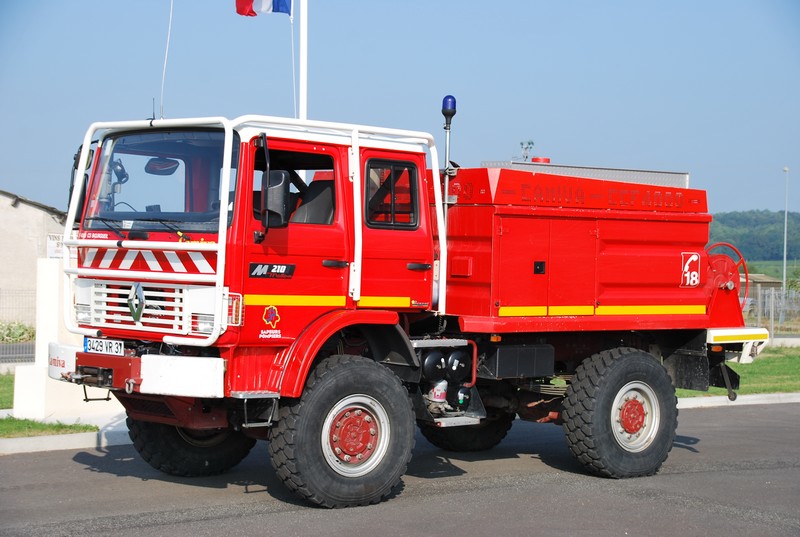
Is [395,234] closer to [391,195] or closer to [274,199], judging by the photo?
[391,195]

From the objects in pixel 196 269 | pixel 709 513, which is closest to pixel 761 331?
pixel 709 513

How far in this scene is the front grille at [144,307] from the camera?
7.53 metres

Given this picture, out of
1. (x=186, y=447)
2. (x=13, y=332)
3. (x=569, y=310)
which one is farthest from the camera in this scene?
(x=13, y=332)

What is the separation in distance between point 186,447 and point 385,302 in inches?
88.6

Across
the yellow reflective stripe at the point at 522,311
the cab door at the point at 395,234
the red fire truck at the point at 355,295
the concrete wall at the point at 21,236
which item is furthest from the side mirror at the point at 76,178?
the concrete wall at the point at 21,236

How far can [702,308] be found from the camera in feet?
33.8

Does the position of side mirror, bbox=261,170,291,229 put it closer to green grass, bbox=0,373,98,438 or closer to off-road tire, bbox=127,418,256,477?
off-road tire, bbox=127,418,256,477

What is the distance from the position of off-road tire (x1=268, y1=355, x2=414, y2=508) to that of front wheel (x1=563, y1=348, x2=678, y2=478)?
193cm

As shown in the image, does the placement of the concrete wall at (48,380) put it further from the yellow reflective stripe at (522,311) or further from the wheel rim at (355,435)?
the yellow reflective stripe at (522,311)

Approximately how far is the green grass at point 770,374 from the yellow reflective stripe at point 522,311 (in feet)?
25.6

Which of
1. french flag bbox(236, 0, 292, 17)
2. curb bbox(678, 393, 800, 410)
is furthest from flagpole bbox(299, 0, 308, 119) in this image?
curb bbox(678, 393, 800, 410)

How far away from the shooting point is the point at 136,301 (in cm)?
778

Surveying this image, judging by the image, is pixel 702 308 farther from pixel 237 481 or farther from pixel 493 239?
pixel 237 481

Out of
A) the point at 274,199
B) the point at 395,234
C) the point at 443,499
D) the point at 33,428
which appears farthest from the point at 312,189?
the point at 33,428
